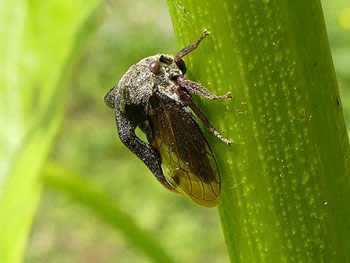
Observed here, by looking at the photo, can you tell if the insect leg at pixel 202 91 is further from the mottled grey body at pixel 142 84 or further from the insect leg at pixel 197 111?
the mottled grey body at pixel 142 84

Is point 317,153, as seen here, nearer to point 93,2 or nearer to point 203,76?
point 203,76

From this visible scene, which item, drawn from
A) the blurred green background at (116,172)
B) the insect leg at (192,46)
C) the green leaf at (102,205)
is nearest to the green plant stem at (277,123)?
the insect leg at (192,46)

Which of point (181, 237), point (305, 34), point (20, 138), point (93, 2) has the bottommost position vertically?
point (305, 34)

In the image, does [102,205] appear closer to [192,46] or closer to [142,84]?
[142,84]

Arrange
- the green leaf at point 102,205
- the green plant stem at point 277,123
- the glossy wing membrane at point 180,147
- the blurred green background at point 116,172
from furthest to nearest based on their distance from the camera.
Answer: the blurred green background at point 116,172 < the green leaf at point 102,205 < the glossy wing membrane at point 180,147 < the green plant stem at point 277,123

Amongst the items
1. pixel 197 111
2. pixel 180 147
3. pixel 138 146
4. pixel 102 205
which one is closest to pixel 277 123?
pixel 197 111

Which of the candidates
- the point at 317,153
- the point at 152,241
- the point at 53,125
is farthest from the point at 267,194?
the point at 152,241
